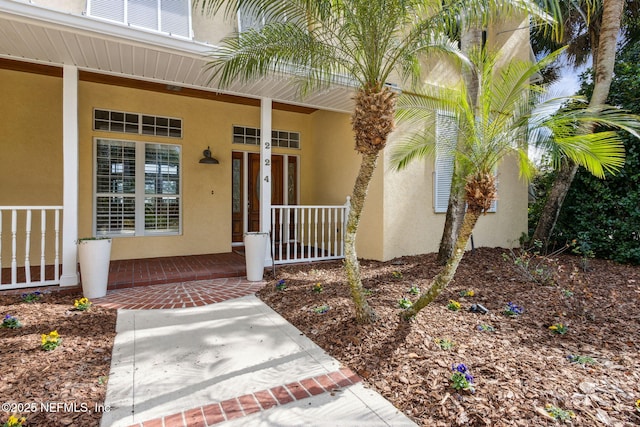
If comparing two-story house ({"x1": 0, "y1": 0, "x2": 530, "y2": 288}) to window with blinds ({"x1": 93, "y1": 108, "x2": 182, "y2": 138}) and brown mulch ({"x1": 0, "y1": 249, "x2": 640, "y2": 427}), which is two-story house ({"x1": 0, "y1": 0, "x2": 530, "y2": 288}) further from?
brown mulch ({"x1": 0, "y1": 249, "x2": 640, "y2": 427})

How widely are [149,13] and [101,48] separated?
1.07 meters

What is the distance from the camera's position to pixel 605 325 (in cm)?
383

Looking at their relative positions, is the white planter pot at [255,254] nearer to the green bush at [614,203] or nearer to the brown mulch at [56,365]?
the brown mulch at [56,365]

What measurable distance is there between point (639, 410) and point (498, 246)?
6.67 meters

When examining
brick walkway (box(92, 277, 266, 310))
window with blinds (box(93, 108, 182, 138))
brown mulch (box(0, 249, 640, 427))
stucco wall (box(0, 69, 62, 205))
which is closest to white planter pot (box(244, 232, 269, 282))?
brick walkway (box(92, 277, 266, 310))

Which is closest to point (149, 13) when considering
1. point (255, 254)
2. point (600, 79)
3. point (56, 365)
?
point (255, 254)

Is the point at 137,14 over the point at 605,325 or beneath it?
over

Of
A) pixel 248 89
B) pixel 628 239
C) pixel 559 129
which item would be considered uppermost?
pixel 248 89

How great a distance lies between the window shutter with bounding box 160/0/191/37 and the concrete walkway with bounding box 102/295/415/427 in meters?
4.24

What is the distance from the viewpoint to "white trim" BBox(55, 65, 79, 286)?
4.74m

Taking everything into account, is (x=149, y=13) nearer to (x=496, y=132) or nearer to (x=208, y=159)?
(x=208, y=159)

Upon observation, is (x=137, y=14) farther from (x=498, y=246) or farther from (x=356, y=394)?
(x=498, y=246)

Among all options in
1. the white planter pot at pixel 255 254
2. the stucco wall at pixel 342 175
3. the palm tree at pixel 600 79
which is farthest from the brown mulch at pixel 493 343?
the palm tree at pixel 600 79

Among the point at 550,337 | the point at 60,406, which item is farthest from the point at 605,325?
the point at 60,406
